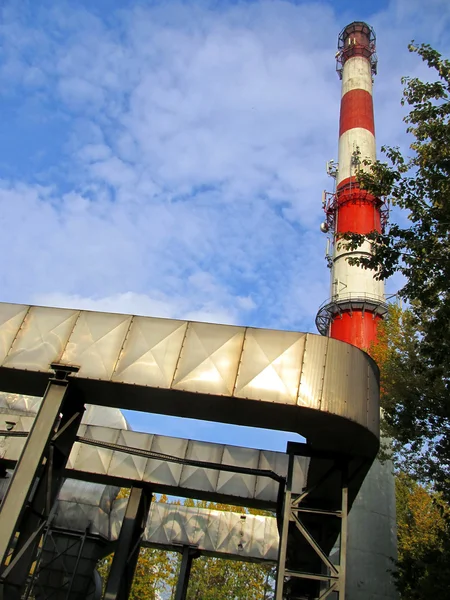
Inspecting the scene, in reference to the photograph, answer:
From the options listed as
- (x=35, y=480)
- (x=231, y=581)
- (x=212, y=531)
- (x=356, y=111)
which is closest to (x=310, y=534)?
(x=35, y=480)

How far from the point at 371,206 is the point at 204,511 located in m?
19.4

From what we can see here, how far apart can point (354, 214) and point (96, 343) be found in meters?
22.0

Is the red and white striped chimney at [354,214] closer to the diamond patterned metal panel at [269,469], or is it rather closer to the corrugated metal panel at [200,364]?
the diamond patterned metal panel at [269,469]

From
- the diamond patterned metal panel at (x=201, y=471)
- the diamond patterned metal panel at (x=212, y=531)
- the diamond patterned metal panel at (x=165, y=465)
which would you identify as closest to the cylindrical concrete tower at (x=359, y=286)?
the diamond patterned metal panel at (x=212, y=531)

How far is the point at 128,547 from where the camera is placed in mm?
17203

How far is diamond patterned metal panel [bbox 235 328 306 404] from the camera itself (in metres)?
10.4

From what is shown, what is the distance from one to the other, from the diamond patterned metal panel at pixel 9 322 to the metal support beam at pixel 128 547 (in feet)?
28.5

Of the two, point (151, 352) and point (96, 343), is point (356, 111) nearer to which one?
point (151, 352)

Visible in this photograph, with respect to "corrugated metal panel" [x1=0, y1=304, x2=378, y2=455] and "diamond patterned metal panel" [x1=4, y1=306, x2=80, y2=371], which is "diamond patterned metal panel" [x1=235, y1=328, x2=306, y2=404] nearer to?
"corrugated metal panel" [x1=0, y1=304, x2=378, y2=455]

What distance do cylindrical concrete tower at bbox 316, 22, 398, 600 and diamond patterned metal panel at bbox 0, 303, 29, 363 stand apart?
8.96 m

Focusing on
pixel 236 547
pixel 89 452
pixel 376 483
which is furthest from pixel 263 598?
pixel 89 452

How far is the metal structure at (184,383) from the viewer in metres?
10.4

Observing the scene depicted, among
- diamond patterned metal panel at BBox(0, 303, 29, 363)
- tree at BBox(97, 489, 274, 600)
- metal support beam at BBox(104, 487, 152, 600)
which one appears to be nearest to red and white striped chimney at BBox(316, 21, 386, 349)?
metal support beam at BBox(104, 487, 152, 600)

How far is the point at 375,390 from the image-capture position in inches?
437
